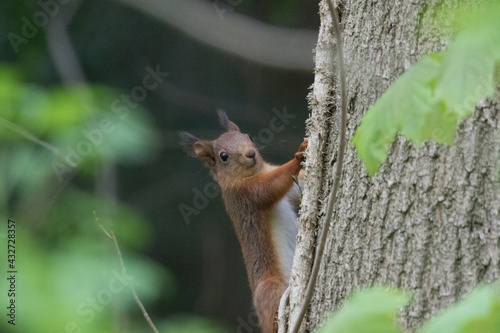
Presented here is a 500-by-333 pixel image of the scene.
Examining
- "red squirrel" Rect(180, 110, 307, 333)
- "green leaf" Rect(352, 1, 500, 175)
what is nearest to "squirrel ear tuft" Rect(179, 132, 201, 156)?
"red squirrel" Rect(180, 110, 307, 333)

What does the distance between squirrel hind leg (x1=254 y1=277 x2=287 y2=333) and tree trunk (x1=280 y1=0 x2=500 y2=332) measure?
0.95m

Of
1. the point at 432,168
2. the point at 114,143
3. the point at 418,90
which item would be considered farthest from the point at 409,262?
the point at 114,143

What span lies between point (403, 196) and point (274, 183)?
1833 millimetres

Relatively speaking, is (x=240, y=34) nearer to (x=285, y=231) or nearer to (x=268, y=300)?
(x=285, y=231)

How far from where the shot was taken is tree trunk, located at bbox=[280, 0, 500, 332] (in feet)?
5.97

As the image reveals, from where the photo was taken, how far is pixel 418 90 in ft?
4.19

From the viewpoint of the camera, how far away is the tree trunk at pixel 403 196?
71.7 inches

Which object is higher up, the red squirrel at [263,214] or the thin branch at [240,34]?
the thin branch at [240,34]

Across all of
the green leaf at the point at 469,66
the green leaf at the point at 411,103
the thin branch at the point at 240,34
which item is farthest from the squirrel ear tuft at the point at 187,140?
the green leaf at the point at 469,66

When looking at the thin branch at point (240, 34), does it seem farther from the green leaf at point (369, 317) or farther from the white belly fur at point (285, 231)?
the green leaf at point (369, 317)

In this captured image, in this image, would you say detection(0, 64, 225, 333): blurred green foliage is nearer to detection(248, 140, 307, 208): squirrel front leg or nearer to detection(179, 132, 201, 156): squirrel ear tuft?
detection(179, 132, 201, 156): squirrel ear tuft

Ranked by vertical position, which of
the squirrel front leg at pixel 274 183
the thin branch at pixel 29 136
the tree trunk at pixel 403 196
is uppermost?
the thin branch at pixel 29 136

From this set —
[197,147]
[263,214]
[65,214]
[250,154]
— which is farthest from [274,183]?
[65,214]

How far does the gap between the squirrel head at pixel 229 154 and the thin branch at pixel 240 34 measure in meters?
1.60
